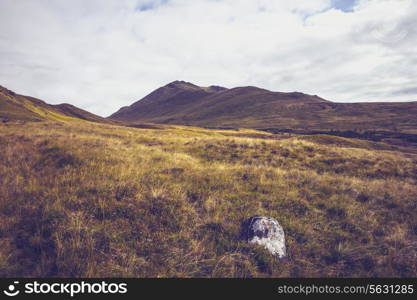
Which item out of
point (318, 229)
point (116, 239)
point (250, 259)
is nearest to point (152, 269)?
point (116, 239)

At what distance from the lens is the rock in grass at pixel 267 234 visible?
4449 mm

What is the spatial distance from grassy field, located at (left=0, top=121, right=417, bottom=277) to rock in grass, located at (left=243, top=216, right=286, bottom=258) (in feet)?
0.60

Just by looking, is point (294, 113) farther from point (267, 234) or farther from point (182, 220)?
point (182, 220)

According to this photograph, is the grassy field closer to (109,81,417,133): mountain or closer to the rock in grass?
the rock in grass

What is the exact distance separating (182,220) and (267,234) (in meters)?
1.81

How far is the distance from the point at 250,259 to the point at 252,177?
4362 millimetres

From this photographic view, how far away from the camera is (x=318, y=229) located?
17.4ft

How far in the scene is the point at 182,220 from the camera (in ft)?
16.6

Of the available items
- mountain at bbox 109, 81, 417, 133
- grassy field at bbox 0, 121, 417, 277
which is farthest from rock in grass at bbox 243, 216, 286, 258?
mountain at bbox 109, 81, 417, 133

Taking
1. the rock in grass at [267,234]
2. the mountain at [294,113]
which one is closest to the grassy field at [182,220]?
the rock in grass at [267,234]

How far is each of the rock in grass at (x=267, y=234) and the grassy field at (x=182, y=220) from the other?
0.18 metres

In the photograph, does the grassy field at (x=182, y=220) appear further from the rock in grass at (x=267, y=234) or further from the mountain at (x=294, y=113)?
the mountain at (x=294, y=113)

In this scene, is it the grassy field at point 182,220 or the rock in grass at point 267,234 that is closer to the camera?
the grassy field at point 182,220

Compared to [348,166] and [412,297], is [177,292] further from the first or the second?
[348,166]
